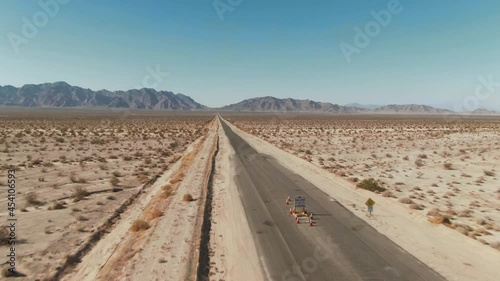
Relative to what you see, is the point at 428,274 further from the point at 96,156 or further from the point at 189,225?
the point at 96,156

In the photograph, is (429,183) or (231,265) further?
(429,183)

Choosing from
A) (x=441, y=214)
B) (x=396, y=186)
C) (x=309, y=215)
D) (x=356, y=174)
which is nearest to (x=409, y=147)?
(x=356, y=174)

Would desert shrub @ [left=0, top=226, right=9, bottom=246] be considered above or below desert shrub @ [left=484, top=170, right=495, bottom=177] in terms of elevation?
above

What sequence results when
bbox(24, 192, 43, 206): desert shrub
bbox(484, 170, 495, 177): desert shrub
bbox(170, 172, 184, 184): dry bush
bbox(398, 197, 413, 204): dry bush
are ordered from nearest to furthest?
bbox(24, 192, 43, 206): desert shrub
bbox(398, 197, 413, 204): dry bush
bbox(170, 172, 184, 184): dry bush
bbox(484, 170, 495, 177): desert shrub

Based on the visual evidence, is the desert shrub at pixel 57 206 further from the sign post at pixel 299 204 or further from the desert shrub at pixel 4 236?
the sign post at pixel 299 204

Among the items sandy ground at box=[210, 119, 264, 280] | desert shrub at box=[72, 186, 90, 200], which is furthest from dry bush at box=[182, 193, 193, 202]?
desert shrub at box=[72, 186, 90, 200]

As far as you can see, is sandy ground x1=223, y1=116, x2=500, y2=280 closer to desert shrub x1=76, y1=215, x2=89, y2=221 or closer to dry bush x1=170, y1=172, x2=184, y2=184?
dry bush x1=170, y1=172, x2=184, y2=184
